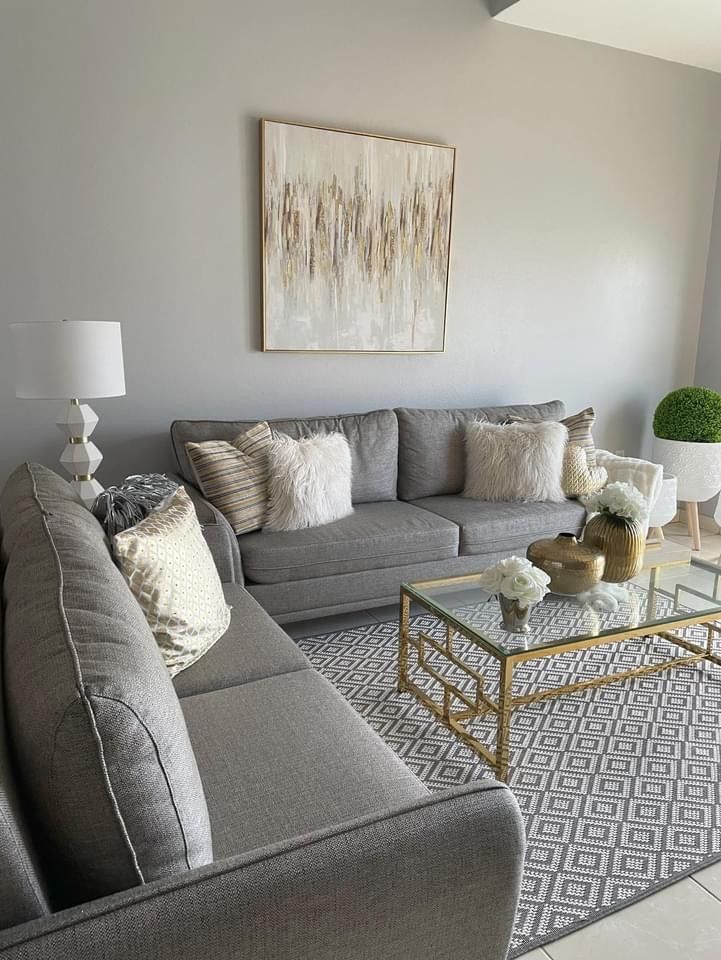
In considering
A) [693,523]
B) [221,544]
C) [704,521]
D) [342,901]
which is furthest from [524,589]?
[704,521]

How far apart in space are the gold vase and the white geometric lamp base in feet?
5.74

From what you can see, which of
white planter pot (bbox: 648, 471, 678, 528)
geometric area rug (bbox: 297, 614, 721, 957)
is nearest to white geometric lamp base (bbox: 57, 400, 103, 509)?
geometric area rug (bbox: 297, 614, 721, 957)

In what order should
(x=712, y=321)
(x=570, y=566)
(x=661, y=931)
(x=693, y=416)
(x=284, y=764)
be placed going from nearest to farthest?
1. (x=284, y=764)
2. (x=661, y=931)
3. (x=570, y=566)
4. (x=693, y=416)
5. (x=712, y=321)

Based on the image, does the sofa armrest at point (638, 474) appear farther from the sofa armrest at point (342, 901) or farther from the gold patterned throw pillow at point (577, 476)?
the sofa armrest at point (342, 901)

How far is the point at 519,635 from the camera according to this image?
81.9 inches

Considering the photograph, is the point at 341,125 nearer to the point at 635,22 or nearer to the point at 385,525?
the point at 635,22

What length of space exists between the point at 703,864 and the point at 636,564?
0.96 metres

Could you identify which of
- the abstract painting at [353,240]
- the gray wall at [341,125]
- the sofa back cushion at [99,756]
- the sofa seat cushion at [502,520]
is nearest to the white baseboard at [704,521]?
the gray wall at [341,125]

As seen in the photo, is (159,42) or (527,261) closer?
(159,42)

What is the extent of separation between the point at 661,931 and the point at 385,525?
177cm

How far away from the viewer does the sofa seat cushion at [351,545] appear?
2756mm

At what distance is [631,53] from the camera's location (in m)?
4.03

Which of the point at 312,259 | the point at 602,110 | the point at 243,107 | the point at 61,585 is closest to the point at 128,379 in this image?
the point at 312,259

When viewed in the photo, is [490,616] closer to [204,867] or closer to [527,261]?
[204,867]
